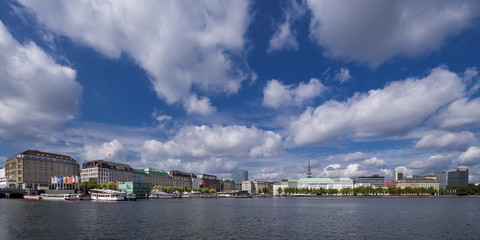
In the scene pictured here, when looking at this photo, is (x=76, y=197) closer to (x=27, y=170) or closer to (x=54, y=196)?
(x=54, y=196)

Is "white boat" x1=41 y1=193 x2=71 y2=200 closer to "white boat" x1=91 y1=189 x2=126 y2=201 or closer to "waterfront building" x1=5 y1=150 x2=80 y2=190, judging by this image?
"white boat" x1=91 y1=189 x2=126 y2=201

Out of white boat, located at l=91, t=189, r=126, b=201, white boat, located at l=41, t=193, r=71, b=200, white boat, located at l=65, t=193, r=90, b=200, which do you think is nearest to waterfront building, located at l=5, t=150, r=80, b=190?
white boat, located at l=41, t=193, r=71, b=200

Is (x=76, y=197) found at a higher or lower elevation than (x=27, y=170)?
lower

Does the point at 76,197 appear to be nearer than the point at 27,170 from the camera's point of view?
Yes

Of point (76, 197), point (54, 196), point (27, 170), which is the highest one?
point (27, 170)

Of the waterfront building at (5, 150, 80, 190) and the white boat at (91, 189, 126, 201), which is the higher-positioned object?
the waterfront building at (5, 150, 80, 190)

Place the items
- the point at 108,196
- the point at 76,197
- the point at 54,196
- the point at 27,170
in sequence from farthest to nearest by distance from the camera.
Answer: the point at 27,170
the point at 76,197
the point at 54,196
the point at 108,196

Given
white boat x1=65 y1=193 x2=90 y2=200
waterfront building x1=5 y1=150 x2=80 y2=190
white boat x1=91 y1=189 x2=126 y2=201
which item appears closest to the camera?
white boat x1=91 y1=189 x2=126 y2=201

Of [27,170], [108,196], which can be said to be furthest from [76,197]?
[27,170]

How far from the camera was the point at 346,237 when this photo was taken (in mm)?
48781

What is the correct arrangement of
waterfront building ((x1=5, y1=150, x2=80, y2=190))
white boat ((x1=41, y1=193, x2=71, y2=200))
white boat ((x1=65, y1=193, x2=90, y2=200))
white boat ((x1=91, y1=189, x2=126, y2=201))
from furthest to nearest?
1. waterfront building ((x1=5, y1=150, x2=80, y2=190))
2. white boat ((x1=65, y1=193, x2=90, y2=200))
3. white boat ((x1=41, y1=193, x2=71, y2=200))
4. white boat ((x1=91, y1=189, x2=126, y2=201))

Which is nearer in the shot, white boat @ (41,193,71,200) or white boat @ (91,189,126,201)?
white boat @ (91,189,126,201)

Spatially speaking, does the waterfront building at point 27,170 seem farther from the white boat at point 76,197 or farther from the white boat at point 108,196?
the white boat at point 108,196

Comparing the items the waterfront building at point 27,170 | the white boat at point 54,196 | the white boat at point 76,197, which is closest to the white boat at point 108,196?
the white boat at point 76,197
